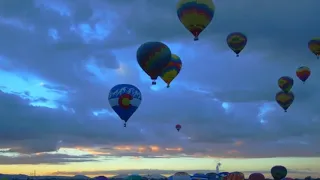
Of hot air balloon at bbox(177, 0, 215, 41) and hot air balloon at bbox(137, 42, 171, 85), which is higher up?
hot air balloon at bbox(177, 0, 215, 41)

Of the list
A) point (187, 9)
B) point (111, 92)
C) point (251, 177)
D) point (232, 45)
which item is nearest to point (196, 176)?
point (251, 177)

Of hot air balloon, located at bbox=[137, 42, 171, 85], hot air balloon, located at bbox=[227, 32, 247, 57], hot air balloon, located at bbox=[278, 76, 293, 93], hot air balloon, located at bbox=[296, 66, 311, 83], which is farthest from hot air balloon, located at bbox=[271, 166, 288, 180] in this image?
hot air balloon, located at bbox=[137, 42, 171, 85]

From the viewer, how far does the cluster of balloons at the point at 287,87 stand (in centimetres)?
5747

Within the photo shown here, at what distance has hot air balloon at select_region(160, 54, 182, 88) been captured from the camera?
148ft

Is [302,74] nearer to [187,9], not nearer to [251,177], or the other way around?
[251,177]

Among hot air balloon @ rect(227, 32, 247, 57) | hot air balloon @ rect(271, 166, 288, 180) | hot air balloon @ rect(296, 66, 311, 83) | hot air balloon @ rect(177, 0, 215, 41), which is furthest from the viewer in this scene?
hot air balloon @ rect(271, 166, 288, 180)

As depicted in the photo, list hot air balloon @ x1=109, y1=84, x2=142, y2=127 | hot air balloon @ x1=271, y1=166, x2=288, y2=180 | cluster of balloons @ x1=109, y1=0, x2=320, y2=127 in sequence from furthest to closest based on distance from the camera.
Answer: hot air balloon @ x1=271, y1=166, x2=288, y2=180 → hot air balloon @ x1=109, y1=84, x2=142, y2=127 → cluster of balloons @ x1=109, y1=0, x2=320, y2=127

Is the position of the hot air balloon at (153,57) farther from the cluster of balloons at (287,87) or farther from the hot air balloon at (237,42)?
the cluster of balloons at (287,87)

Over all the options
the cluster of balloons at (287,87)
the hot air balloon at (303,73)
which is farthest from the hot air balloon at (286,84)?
the hot air balloon at (303,73)

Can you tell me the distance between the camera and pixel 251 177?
69.0 m

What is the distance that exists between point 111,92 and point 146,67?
4.58 metres

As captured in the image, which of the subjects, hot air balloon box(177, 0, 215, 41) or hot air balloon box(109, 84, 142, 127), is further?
hot air balloon box(109, 84, 142, 127)

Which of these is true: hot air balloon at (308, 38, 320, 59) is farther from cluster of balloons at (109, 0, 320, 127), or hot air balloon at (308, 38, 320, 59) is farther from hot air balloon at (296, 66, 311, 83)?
cluster of balloons at (109, 0, 320, 127)

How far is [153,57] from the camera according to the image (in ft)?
131
